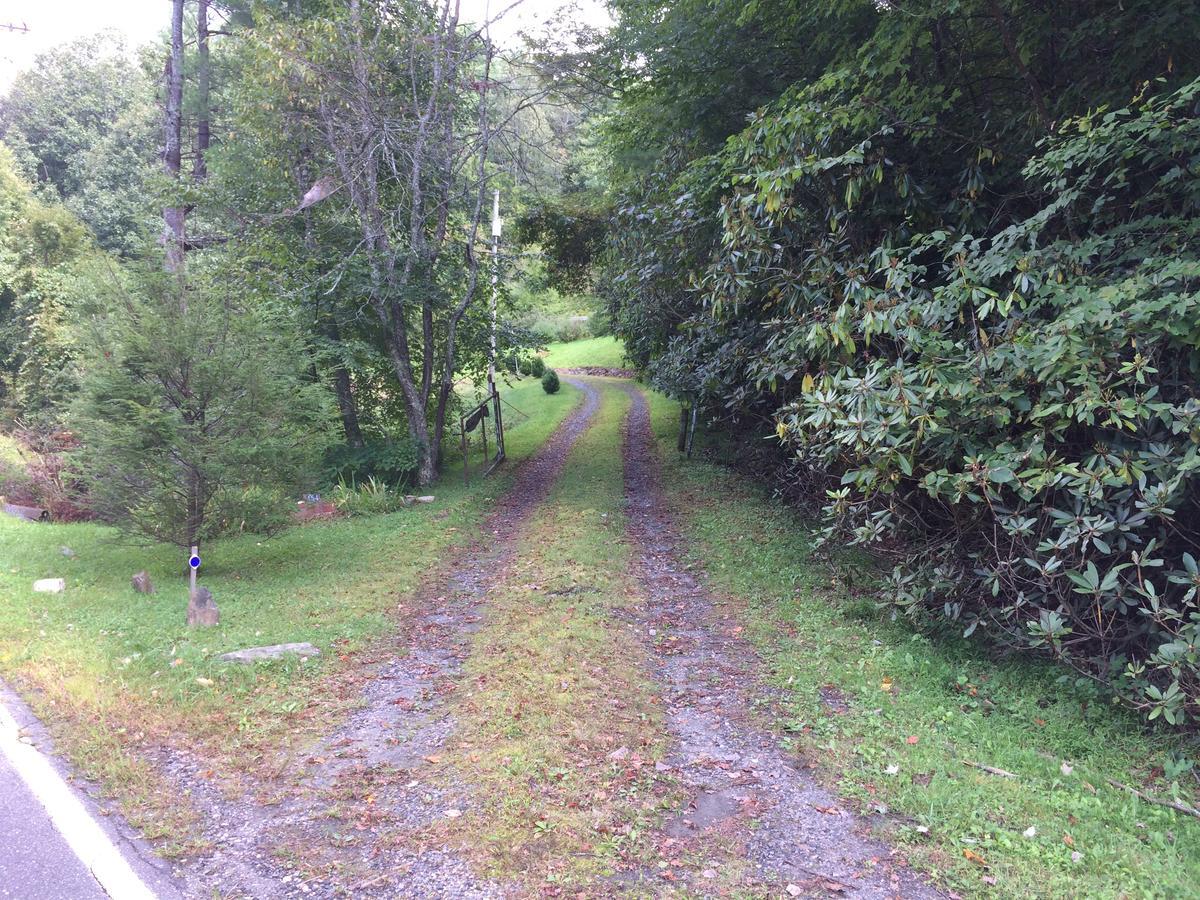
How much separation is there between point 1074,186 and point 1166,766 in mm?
3774

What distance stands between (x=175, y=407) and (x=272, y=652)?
140 inches

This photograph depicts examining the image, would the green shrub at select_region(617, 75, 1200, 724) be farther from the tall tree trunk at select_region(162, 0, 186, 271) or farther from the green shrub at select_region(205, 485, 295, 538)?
the tall tree trunk at select_region(162, 0, 186, 271)

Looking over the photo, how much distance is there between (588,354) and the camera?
44531 mm

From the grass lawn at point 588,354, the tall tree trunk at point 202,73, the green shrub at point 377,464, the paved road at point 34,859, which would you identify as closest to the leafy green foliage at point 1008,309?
the paved road at point 34,859

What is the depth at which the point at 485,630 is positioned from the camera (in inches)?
268

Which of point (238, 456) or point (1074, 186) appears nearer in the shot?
point (1074, 186)

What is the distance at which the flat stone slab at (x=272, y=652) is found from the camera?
5.83 metres

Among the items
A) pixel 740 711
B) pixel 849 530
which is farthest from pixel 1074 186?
pixel 740 711

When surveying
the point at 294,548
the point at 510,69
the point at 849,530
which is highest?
the point at 510,69

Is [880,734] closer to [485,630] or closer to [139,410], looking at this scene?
[485,630]

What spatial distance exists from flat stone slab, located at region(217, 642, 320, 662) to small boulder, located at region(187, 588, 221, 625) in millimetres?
923

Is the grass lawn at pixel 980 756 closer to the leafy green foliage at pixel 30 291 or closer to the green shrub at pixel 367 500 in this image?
the green shrub at pixel 367 500

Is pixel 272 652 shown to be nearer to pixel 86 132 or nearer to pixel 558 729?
pixel 558 729

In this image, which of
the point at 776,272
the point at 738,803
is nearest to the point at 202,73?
the point at 776,272
